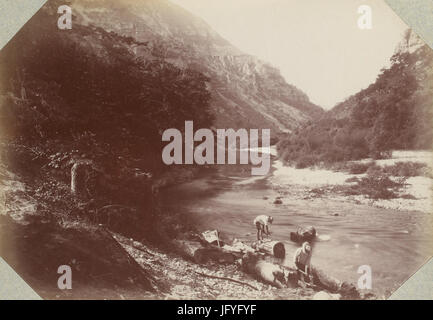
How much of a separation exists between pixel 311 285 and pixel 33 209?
2209 millimetres

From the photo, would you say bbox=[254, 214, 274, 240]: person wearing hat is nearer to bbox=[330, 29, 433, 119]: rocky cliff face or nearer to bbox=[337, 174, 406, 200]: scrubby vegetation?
bbox=[337, 174, 406, 200]: scrubby vegetation

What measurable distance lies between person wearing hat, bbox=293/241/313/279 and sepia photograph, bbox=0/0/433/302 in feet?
0.04

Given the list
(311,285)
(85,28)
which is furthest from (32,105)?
(311,285)

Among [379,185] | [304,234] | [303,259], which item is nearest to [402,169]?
[379,185]

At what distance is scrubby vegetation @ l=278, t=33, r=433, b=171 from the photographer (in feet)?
11.6

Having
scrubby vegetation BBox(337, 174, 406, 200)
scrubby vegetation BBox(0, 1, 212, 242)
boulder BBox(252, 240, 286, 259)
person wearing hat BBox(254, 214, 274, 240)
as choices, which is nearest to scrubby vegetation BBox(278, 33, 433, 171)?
scrubby vegetation BBox(337, 174, 406, 200)

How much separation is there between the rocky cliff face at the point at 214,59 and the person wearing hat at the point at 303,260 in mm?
939

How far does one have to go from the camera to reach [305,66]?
3.69 metres

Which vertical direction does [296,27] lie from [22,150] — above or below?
above

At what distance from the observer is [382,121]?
3553 millimetres

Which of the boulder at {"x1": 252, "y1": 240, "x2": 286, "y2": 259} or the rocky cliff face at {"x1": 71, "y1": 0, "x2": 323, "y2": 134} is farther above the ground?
the rocky cliff face at {"x1": 71, "y1": 0, "x2": 323, "y2": 134}

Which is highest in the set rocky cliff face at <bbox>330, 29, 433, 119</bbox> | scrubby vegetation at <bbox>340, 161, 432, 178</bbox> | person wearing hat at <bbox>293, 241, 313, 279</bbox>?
rocky cliff face at <bbox>330, 29, 433, 119</bbox>

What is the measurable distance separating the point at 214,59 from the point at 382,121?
1.38 metres

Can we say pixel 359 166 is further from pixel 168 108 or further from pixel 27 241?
pixel 27 241
